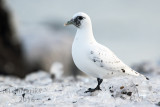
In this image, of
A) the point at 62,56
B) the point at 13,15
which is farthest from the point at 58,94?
the point at 13,15

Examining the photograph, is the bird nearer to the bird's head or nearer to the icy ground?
the bird's head

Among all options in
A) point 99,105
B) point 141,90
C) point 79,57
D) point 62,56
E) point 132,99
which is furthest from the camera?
point 62,56

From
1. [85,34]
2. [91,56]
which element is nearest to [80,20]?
[85,34]

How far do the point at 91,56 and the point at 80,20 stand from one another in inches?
33.4

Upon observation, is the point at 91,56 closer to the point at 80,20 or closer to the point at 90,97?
the point at 90,97

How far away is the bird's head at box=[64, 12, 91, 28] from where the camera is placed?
7.14 meters

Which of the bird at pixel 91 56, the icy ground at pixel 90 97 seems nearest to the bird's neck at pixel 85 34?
the bird at pixel 91 56

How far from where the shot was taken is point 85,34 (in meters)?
7.10

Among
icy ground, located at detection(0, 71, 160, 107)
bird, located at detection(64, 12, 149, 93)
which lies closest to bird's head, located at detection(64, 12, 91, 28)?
bird, located at detection(64, 12, 149, 93)

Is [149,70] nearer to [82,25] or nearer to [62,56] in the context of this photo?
[82,25]

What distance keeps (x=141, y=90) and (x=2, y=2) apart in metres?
19.0

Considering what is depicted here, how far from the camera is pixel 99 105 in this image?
5895 millimetres

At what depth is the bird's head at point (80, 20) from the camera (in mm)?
7136

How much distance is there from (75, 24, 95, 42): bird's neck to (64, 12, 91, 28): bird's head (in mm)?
61
